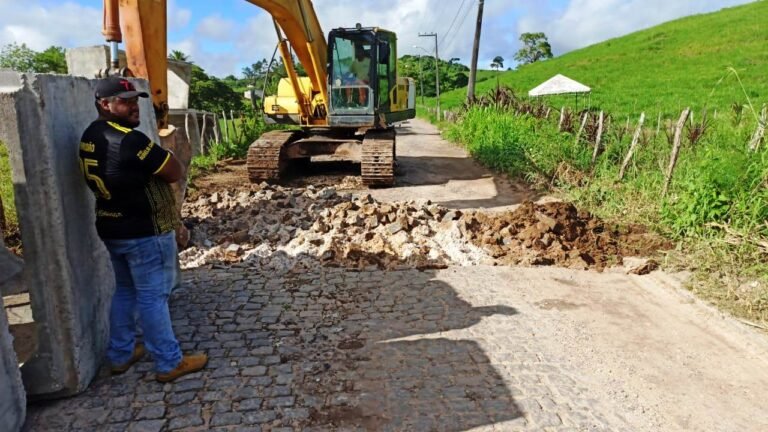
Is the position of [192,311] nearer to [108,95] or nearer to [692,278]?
[108,95]

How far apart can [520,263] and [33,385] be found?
15.3 feet

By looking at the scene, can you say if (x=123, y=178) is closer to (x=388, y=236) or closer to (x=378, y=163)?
(x=388, y=236)

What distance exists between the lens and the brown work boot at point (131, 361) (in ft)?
12.1

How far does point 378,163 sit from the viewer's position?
9.85 m

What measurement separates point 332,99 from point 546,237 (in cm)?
546

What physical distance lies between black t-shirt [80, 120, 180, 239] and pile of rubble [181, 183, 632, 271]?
2.69 metres

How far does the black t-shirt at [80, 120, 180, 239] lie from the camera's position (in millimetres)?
3145

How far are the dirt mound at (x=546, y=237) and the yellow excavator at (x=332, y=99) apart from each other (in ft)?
10.2

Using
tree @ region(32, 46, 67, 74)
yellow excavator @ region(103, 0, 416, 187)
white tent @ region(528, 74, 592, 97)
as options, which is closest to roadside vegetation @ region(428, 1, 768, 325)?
yellow excavator @ region(103, 0, 416, 187)

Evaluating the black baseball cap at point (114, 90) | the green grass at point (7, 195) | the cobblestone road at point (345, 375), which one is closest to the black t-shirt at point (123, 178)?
the black baseball cap at point (114, 90)

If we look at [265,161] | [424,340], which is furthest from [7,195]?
[424,340]

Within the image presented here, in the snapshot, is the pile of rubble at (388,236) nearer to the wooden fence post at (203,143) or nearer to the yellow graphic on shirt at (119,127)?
the yellow graphic on shirt at (119,127)

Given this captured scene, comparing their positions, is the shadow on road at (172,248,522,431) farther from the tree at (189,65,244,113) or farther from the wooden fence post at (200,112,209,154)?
the tree at (189,65,244,113)

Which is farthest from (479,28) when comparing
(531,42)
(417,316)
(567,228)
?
(531,42)
